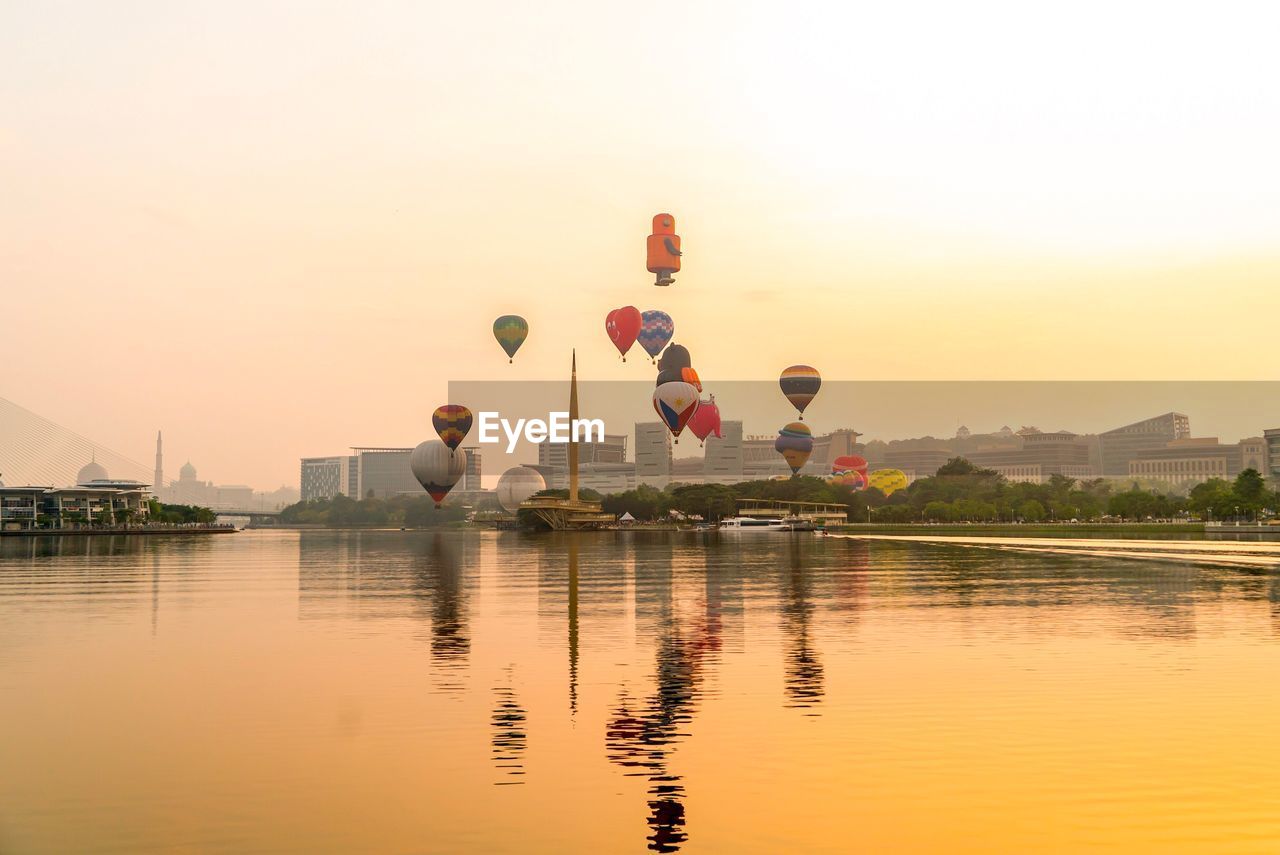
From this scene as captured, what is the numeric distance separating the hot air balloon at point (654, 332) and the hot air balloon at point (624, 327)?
3482 mm

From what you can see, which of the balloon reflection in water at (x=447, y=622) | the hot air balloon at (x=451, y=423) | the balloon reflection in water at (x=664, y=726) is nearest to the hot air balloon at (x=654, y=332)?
the hot air balloon at (x=451, y=423)

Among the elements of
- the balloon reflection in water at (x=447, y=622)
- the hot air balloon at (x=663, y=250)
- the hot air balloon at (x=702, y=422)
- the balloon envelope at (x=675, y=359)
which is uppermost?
the hot air balloon at (x=663, y=250)

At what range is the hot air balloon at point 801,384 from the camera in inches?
6767

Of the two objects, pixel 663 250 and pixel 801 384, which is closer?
pixel 663 250

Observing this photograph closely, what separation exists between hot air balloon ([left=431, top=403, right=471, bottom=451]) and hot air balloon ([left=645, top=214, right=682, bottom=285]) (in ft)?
193

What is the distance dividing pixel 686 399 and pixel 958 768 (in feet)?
457

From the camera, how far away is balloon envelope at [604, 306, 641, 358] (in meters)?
145

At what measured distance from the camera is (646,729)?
19.9 meters

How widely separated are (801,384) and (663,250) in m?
34.5

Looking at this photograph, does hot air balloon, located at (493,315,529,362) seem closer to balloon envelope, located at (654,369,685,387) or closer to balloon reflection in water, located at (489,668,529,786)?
balloon envelope, located at (654,369,685,387)

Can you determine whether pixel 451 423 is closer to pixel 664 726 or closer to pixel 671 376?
pixel 671 376

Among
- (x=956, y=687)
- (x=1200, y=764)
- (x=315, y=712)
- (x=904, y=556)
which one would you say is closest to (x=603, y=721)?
(x=315, y=712)

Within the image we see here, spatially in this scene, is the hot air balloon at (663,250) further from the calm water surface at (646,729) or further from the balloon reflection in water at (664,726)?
the balloon reflection in water at (664,726)

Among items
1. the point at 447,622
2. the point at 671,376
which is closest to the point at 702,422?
the point at 671,376
